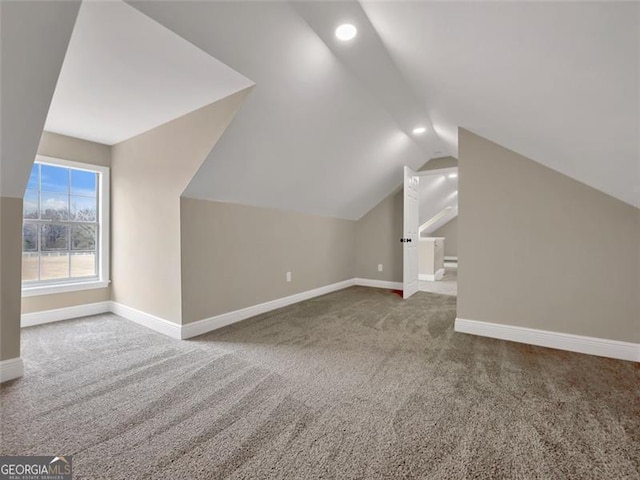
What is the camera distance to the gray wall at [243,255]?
2.67 m

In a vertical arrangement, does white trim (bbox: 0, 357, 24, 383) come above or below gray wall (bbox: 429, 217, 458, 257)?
below

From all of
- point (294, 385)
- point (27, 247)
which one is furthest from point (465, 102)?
point (27, 247)

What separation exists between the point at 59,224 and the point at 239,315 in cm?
233

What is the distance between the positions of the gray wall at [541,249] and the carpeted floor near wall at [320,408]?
0.34 metres

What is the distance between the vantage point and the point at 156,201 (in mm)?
2830

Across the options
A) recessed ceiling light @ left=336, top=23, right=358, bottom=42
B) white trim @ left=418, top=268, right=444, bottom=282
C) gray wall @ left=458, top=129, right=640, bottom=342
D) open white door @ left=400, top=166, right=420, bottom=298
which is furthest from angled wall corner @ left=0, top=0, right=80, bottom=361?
white trim @ left=418, top=268, right=444, bottom=282

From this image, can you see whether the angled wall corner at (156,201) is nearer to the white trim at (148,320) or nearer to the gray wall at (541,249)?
the white trim at (148,320)

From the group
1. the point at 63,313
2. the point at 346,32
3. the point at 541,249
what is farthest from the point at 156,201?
the point at 541,249

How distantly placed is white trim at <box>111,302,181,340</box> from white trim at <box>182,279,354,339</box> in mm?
120

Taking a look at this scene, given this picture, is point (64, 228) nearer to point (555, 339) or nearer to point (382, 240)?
point (382, 240)

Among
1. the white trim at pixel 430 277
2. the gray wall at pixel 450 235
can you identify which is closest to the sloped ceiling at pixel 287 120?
the white trim at pixel 430 277

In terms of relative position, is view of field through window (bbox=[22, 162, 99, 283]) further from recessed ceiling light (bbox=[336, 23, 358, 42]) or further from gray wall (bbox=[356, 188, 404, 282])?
gray wall (bbox=[356, 188, 404, 282])

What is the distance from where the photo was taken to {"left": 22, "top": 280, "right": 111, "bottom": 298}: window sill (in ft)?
9.54

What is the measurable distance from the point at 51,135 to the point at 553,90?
450 cm
